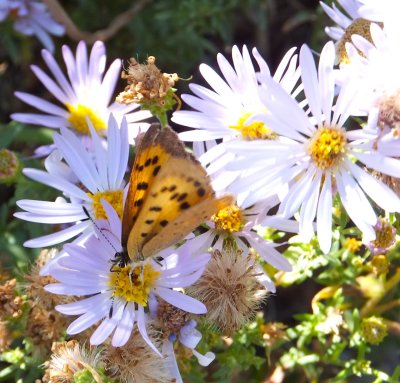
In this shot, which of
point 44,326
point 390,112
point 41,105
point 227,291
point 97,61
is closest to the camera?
point 390,112

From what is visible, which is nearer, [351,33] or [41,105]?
[351,33]

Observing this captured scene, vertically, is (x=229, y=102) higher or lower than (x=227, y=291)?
higher

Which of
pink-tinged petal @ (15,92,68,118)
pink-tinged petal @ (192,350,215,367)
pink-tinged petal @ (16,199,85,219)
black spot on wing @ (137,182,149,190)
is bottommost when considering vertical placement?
pink-tinged petal @ (192,350,215,367)

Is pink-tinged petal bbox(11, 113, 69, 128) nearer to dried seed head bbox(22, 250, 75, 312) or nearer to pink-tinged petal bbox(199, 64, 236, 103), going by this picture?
dried seed head bbox(22, 250, 75, 312)

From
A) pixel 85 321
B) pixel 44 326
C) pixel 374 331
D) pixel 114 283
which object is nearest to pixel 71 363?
pixel 85 321

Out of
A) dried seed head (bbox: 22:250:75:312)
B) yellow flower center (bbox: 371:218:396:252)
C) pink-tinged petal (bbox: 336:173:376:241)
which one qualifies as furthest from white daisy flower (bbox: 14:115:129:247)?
yellow flower center (bbox: 371:218:396:252)

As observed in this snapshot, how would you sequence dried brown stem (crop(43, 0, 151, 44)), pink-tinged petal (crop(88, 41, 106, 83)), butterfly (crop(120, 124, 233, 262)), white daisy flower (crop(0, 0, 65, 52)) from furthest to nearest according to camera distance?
white daisy flower (crop(0, 0, 65, 52)) → dried brown stem (crop(43, 0, 151, 44)) → pink-tinged petal (crop(88, 41, 106, 83)) → butterfly (crop(120, 124, 233, 262))

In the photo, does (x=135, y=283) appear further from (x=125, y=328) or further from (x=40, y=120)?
(x=40, y=120)

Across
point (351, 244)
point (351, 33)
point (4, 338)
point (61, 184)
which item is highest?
point (351, 33)
